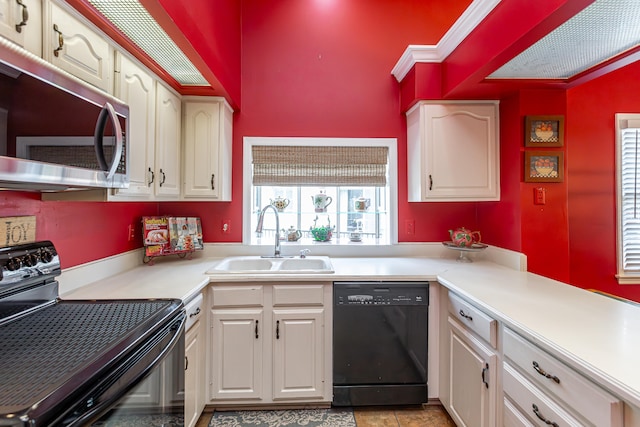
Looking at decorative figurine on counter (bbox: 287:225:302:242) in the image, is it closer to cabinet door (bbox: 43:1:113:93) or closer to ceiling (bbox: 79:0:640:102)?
ceiling (bbox: 79:0:640:102)

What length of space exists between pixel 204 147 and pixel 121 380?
5.54 ft

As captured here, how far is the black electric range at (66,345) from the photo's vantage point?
26.1 inches

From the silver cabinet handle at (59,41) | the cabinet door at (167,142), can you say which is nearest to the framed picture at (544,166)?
the cabinet door at (167,142)

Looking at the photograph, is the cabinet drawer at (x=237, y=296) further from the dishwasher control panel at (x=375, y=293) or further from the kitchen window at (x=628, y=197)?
the kitchen window at (x=628, y=197)

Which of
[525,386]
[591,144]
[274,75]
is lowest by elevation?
[525,386]

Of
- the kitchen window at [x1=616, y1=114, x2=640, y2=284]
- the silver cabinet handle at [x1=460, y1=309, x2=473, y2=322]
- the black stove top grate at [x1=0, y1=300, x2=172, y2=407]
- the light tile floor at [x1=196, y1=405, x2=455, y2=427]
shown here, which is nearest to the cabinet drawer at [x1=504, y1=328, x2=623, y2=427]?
the silver cabinet handle at [x1=460, y1=309, x2=473, y2=322]

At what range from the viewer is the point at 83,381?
722mm

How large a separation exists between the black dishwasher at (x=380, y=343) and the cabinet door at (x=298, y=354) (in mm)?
110

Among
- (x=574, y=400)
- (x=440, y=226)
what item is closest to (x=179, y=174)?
(x=440, y=226)

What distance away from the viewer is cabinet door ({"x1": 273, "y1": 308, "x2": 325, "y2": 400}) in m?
1.88

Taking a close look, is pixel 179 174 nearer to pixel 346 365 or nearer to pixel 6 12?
pixel 6 12

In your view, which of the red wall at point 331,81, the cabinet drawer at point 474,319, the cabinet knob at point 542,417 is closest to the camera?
the cabinet knob at point 542,417

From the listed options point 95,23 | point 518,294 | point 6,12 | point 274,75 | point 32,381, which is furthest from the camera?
point 274,75

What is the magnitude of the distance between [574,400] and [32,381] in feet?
5.00
